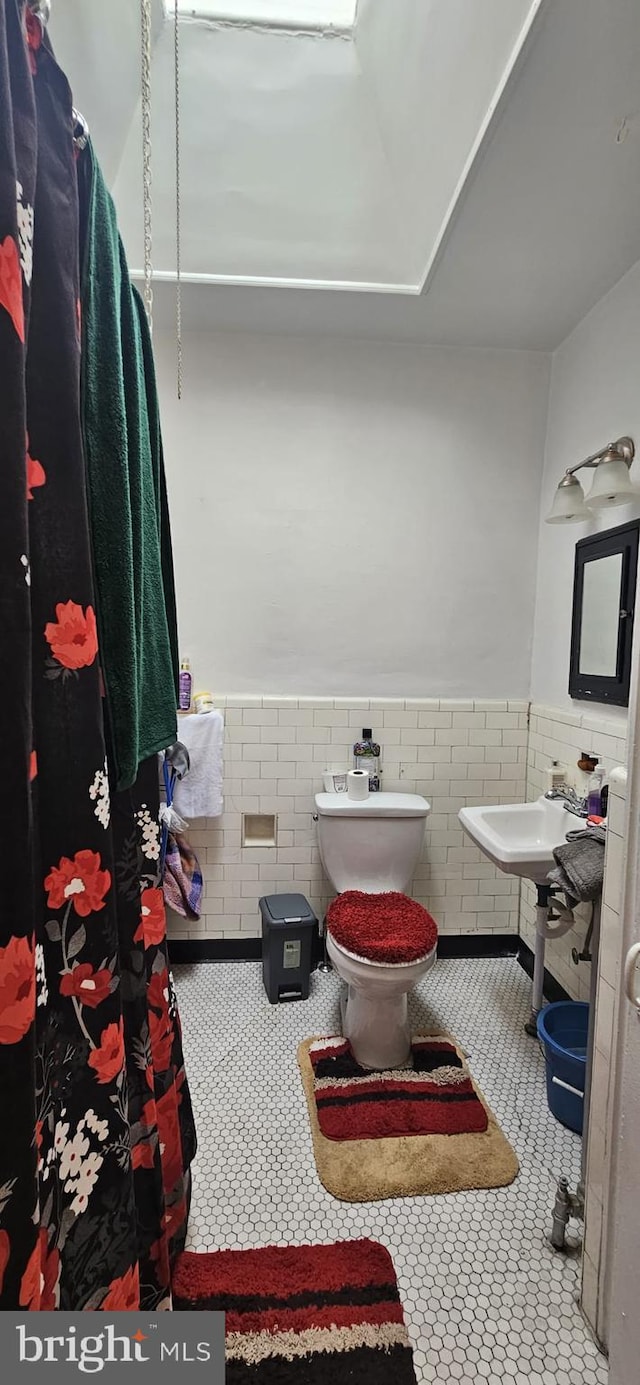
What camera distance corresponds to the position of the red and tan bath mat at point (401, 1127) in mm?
1339

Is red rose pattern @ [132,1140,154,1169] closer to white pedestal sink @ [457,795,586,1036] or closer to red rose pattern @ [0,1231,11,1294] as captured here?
red rose pattern @ [0,1231,11,1294]

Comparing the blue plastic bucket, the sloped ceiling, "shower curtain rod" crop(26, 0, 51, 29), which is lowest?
the blue plastic bucket

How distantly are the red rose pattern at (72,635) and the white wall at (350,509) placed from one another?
153 cm

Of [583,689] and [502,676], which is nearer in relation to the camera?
[583,689]

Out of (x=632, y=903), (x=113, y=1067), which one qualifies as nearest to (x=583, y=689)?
(x=632, y=903)

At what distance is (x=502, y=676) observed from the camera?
2281 millimetres

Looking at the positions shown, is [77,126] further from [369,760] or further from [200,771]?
[369,760]

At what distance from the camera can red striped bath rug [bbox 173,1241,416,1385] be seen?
0.98 meters

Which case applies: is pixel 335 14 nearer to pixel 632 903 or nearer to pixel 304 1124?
pixel 632 903

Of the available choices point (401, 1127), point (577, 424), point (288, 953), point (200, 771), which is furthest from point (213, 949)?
point (577, 424)

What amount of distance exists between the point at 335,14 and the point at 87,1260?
262cm

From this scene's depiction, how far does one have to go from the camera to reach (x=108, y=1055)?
73 cm

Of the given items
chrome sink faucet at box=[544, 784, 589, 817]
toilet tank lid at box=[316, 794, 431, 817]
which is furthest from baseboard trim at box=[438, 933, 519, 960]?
chrome sink faucet at box=[544, 784, 589, 817]

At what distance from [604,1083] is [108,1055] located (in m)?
0.90
